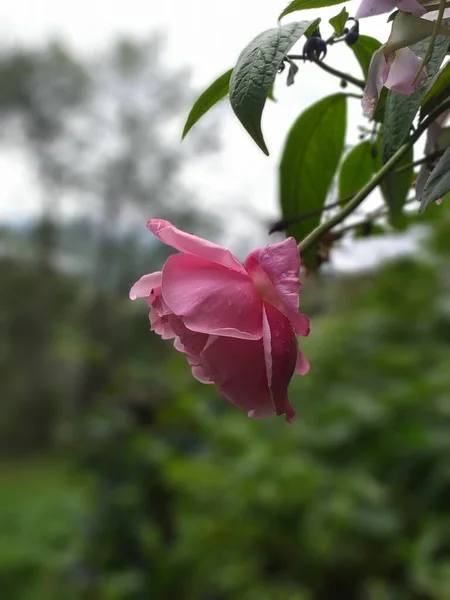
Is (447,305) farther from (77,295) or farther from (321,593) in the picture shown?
(77,295)

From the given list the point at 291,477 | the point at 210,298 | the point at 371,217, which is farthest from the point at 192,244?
the point at 291,477

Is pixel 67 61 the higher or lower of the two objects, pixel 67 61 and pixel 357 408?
the higher

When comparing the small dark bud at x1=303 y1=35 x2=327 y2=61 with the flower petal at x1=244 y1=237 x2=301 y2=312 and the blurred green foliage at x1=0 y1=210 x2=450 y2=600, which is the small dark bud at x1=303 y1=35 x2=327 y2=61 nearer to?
the flower petal at x1=244 y1=237 x2=301 y2=312

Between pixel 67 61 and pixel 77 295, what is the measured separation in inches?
41.3

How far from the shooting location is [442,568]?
0.69m

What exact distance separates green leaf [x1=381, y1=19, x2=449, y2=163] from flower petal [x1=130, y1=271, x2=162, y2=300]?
6 centimetres

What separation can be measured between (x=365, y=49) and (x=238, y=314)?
9 centimetres

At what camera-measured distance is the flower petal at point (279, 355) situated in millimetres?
140

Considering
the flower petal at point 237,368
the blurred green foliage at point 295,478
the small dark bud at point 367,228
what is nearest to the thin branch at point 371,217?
the small dark bud at point 367,228

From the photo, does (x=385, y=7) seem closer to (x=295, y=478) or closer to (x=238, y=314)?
(x=238, y=314)

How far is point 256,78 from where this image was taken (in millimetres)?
139

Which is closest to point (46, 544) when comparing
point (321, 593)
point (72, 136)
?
point (321, 593)

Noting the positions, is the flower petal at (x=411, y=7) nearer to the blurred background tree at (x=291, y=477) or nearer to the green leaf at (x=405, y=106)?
the green leaf at (x=405, y=106)

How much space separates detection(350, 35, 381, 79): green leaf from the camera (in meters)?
0.19
